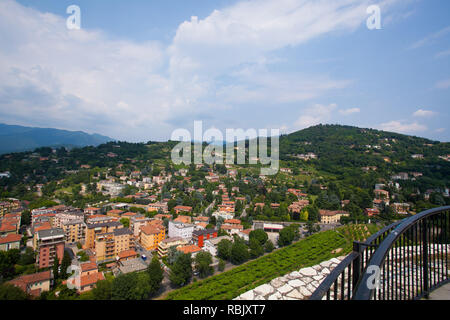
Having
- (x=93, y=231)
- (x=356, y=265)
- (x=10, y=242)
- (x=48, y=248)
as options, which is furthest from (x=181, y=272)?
(x=10, y=242)

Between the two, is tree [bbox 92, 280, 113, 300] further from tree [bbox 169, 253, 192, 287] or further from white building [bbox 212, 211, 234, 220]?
white building [bbox 212, 211, 234, 220]

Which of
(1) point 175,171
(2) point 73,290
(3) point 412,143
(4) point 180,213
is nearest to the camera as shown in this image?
(2) point 73,290

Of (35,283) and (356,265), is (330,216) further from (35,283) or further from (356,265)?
(356,265)

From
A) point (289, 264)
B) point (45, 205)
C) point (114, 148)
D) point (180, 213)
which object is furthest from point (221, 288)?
point (114, 148)

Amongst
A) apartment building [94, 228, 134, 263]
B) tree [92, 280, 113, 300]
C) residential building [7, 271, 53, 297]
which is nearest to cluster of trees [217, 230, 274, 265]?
apartment building [94, 228, 134, 263]

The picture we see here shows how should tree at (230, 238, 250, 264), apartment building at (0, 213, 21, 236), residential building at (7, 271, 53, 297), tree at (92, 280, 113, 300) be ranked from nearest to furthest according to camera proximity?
1. tree at (92, 280, 113, 300)
2. residential building at (7, 271, 53, 297)
3. tree at (230, 238, 250, 264)
4. apartment building at (0, 213, 21, 236)
